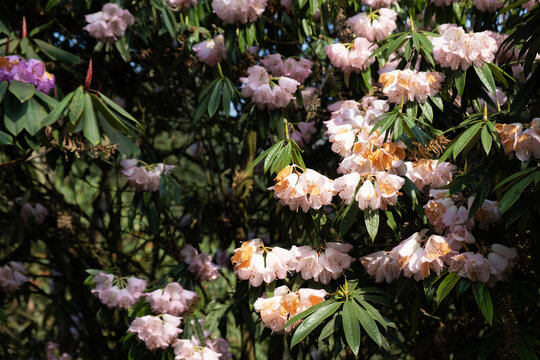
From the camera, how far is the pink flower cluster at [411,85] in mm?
1816

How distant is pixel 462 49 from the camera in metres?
1.79

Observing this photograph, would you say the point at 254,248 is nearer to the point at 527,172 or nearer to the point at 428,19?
the point at 527,172

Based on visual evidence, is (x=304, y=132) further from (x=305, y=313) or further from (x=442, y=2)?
(x=305, y=313)

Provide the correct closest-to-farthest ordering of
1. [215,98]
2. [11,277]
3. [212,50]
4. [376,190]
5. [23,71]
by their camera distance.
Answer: [376,190] → [23,71] → [215,98] → [212,50] → [11,277]

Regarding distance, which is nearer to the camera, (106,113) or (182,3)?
(106,113)

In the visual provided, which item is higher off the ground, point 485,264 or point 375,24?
point 375,24

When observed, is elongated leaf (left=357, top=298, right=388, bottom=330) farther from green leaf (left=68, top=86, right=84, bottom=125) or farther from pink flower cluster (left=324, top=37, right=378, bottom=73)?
green leaf (left=68, top=86, right=84, bottom=125)

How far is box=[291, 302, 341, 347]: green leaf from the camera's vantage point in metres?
1.48

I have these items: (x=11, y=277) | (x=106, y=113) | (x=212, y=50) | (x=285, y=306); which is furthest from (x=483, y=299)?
(x=11, y=277)

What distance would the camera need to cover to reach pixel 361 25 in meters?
2.11

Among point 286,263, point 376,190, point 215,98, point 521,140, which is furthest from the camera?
point 215,98

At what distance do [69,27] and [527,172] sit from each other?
7.32 ft

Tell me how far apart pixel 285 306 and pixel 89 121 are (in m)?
0.84

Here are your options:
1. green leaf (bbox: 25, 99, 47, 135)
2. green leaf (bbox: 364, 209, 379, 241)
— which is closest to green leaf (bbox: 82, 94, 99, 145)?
green leaf (bbox: 25, 99, 47, 135)
